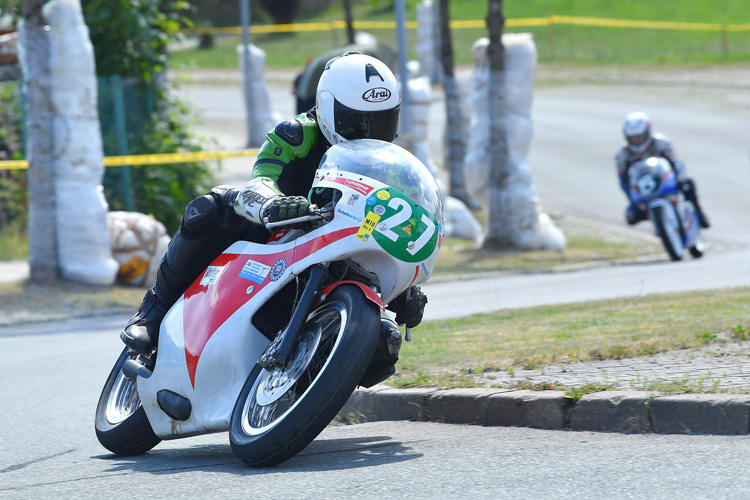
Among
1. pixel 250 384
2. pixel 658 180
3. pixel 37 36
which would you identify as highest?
pixel 37 36

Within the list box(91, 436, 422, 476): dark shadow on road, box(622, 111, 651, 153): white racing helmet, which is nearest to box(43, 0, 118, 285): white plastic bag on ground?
box(622, 111, 651, 153): white racing helmet

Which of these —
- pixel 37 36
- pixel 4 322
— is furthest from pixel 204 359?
pixel 37 36

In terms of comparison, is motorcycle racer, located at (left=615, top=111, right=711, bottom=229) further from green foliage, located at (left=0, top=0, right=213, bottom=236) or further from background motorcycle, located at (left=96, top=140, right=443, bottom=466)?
background motorcycle, located at (left=96, top=140, right=443, bottom=466)

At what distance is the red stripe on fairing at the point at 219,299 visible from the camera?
4.77 metres

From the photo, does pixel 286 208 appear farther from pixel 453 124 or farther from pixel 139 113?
pixel 453 124

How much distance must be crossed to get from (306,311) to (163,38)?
46.3ft

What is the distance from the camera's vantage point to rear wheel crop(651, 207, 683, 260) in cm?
1499

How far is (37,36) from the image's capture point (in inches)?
515

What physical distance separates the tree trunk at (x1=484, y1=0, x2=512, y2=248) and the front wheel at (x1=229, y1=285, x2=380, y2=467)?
12.8 meters

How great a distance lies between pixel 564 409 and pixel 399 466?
3.48ft

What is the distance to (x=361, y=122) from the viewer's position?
5047mm

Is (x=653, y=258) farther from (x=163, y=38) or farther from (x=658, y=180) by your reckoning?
(x=163, y=38)

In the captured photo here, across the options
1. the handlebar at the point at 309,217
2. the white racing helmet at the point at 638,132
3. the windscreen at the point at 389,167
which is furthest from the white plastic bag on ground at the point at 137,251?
the handlebar at the point at 309,217

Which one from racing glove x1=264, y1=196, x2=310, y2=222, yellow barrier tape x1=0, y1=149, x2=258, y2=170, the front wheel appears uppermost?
racing glove x1=264, y1=196, x2=310, y2=222
